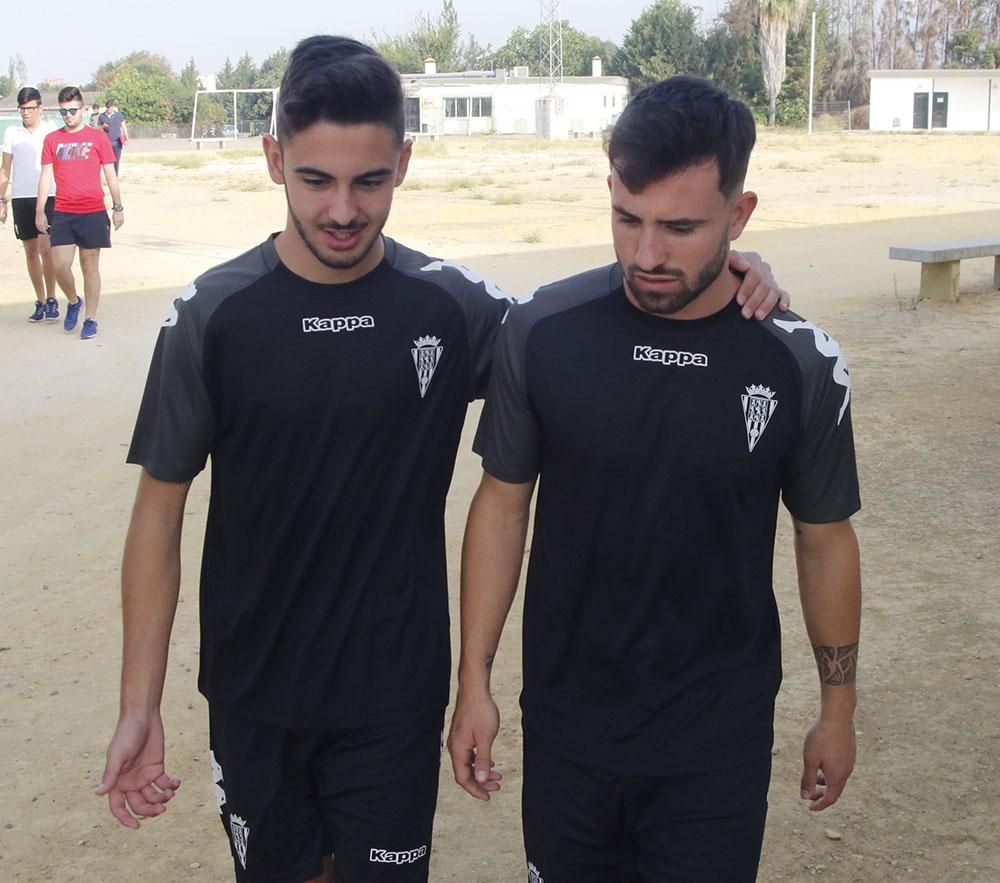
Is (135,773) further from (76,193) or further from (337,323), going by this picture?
(76,193)

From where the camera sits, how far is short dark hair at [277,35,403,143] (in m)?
2.68

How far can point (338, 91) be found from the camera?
268cm

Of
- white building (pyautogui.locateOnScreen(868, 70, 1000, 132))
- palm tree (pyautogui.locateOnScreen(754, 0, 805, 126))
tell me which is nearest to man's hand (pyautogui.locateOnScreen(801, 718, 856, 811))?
white building (pyautogui.locateOnScreen(868, 70, 1000, 132))

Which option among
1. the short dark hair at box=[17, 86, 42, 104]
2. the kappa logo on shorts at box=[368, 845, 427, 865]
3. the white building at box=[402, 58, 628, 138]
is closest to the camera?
the kappa logo on shorts at box=[368, 845, 427, 865]

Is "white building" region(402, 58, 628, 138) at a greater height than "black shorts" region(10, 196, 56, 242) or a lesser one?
greater

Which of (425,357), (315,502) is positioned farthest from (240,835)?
(425,357)

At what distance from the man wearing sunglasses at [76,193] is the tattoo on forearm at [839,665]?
414 inches

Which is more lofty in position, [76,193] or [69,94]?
[69,94]

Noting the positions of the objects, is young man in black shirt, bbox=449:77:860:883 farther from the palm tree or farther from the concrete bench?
the palm tree

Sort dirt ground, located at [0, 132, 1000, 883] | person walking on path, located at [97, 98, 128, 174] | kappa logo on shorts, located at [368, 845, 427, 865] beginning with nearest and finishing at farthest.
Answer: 1. kappa logo on shorts, located at [368, 845, 427, 865]
2. dirt ground, located at [0, 132, 1000, 883]
3. person walking on path, located at [97, 98, 128, 174]

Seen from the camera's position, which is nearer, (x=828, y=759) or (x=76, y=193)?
(x=828, y=759)

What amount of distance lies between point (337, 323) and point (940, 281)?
12098 millimetres

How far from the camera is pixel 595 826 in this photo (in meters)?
2.60

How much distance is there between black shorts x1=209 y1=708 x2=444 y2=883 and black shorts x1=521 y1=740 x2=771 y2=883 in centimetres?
27
